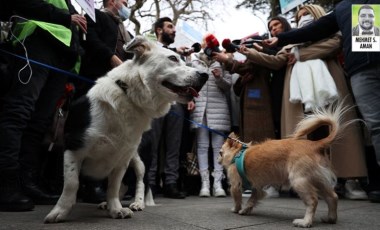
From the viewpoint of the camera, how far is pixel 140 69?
261 centimetres

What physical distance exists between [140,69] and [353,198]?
291 centimetres

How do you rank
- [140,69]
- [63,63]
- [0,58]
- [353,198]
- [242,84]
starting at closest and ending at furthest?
[140,69]
[0,58]
[63,63]
[353,198]
[242,84]

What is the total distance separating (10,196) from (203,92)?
2928 millimetres

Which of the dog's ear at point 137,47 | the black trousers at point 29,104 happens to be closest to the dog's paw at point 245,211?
the dog's ear at point 137,47

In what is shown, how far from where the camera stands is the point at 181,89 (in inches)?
103

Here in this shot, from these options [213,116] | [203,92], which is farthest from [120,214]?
[203,92]

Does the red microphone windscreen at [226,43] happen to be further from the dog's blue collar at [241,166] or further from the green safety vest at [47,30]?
the green safety vest at [47,30]

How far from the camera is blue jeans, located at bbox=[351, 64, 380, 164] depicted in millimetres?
3320

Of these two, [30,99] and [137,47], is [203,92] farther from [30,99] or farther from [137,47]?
[30,99]

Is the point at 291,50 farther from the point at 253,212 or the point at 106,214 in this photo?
the point at 106,214

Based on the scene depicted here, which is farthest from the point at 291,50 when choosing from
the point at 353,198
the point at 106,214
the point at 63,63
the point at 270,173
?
the point at 106,214

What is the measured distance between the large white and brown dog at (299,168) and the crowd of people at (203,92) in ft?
0.57

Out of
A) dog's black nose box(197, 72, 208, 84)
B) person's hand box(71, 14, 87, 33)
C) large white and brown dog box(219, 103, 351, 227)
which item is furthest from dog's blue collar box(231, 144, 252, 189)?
person's hand box(71, 14, 87, 33)

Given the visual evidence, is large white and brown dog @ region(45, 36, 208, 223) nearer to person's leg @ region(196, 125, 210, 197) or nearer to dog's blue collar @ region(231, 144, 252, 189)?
Result: dog's blue collar @ region(231, 144, 252, 189)
